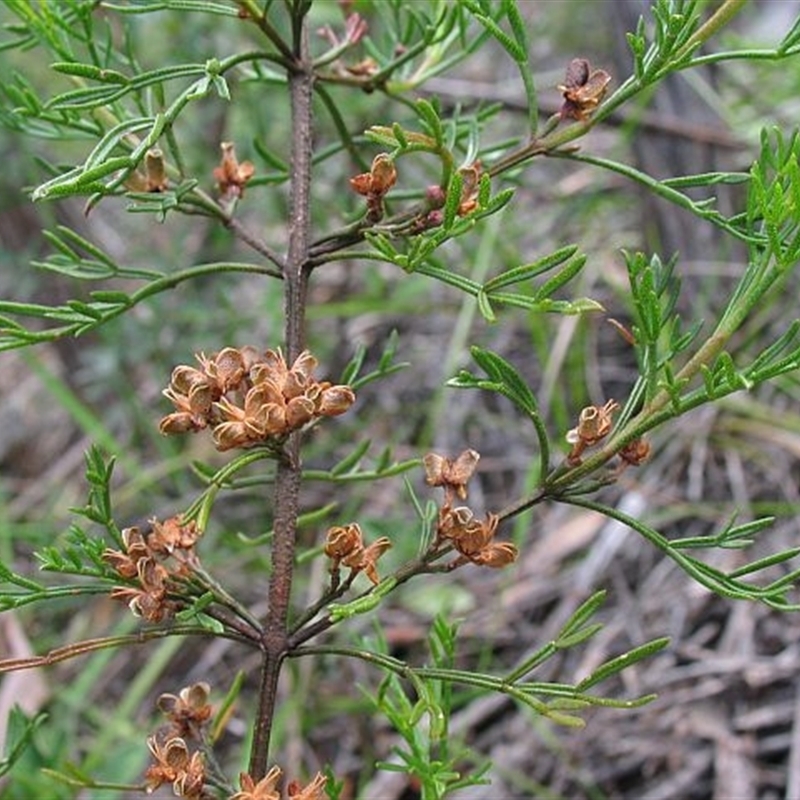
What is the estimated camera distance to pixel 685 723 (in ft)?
4.69

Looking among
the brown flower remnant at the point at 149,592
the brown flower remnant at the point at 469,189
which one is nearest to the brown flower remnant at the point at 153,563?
the brown flower remnant at the point at 149,592

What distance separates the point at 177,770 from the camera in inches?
25.7

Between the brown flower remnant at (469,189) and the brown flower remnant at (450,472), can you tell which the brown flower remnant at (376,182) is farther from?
the brown flower remnant at (450,472)

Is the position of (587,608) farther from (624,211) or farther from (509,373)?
(624,211)

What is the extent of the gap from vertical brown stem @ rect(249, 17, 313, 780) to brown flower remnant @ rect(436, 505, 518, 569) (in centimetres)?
10

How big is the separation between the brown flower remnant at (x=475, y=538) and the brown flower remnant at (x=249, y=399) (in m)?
0.09

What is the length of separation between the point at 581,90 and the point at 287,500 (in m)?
0.29

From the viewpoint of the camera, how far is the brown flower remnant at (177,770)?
2.13 ft

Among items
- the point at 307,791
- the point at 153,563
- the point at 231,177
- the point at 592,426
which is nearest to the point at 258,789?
the point at 307,791

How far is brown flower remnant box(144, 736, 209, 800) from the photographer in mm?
649

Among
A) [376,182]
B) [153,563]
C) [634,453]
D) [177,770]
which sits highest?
[376,182]

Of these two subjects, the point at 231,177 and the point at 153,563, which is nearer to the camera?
the point at 153,563

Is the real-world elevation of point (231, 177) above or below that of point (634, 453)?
above

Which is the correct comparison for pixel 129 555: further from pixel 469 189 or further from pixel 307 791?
pixel 469 189
